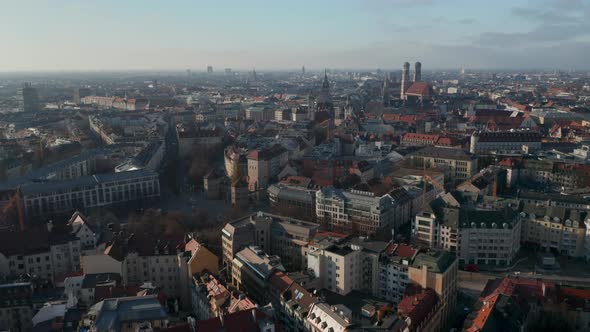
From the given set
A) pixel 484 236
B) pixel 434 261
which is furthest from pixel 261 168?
pixel 434 261

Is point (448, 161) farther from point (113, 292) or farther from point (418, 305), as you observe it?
point (113, 292)

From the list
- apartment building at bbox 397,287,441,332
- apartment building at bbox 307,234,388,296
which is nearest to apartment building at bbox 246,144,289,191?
apartment building at bbox 307,234,388,296

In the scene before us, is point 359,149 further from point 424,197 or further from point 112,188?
point 112,188

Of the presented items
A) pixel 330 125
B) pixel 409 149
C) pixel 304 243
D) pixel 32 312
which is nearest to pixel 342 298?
pixel 304 243

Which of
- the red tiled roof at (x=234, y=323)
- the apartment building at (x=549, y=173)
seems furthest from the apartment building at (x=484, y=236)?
the red tiled roof at (x=234, y=323)

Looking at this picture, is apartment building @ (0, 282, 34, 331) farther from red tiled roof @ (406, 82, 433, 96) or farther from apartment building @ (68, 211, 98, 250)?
red tiled roof @ (406, 82, 433, 96)

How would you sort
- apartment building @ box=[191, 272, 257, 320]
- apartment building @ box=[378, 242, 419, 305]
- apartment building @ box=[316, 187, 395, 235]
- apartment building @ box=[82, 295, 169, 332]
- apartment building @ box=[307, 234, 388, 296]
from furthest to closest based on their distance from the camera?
apartment building @ box=[316, 187, 395, 235] < apartment building @ box=[307, 234, 388, 296] < apartment building @ box=[378, 242, 419, 305] < apartment building @ box=[191, 272, 257, 320] < apartment building @ box=[82, 295, 169, 332]
